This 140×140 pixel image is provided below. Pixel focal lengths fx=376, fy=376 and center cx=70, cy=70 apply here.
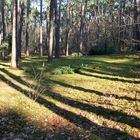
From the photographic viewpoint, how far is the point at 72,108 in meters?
14.7

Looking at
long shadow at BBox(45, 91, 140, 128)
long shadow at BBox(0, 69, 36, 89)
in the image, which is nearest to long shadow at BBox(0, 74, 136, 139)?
long shadow at BBox(45, 91, 140, 128)

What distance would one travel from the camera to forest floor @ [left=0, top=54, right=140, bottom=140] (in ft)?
38.5

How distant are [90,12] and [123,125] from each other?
7160cm

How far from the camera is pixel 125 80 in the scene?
73.4ft

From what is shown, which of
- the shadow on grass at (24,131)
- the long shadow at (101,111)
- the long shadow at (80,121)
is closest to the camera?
the shadow on grass at (24,131)

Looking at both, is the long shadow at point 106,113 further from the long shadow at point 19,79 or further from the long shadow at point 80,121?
the long shadow at point 19,79

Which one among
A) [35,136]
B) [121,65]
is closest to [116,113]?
[35,136]

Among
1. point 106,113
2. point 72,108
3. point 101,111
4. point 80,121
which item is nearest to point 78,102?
point 72,108

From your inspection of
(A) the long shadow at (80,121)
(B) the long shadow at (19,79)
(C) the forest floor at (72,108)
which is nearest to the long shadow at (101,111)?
(C) the forest floor at (72,108)

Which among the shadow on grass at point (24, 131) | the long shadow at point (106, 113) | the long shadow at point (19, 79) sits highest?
the long shadow at point (19, 79)

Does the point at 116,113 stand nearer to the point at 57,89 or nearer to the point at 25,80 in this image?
the point at 57,89

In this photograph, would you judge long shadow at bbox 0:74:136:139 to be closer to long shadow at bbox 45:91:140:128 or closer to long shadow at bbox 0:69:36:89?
long shadow at bbox 45:91:140:128

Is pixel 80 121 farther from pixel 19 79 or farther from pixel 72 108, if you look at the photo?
pixel 19 79

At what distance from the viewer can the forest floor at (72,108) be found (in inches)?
462
